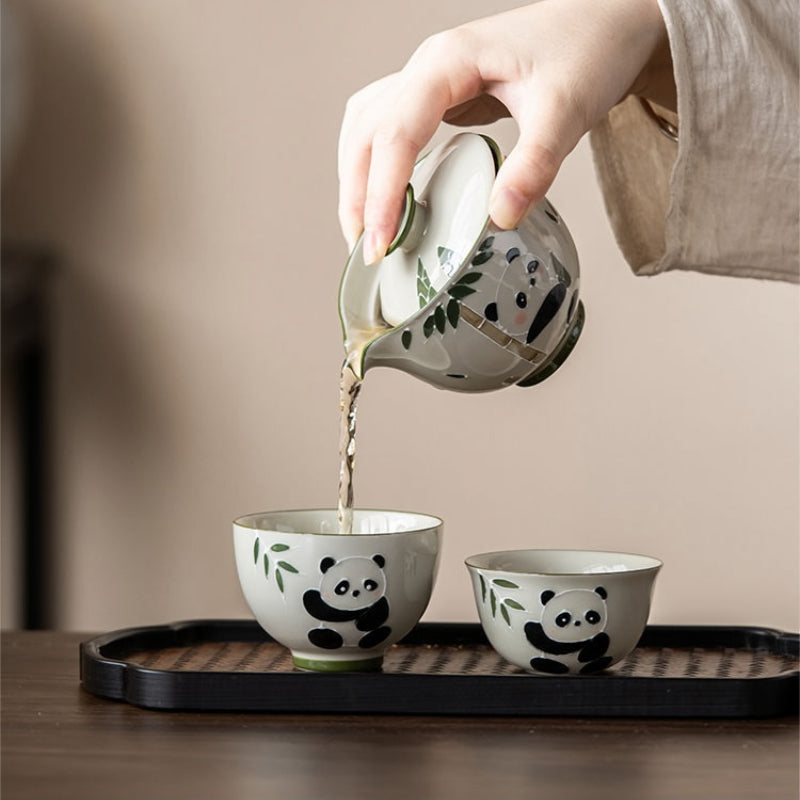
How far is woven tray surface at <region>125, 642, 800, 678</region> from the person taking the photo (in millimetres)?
733

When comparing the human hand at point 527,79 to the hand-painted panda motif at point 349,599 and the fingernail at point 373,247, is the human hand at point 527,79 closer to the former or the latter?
the fingernail at point 373,247

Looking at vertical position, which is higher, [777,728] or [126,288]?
[126,288]

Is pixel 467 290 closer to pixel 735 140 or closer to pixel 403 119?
pixel 403 119

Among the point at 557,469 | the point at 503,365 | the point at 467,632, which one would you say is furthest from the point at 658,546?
the point at 503,365

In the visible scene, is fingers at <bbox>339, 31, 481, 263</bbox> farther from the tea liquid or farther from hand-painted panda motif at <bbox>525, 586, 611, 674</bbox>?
hand-painted panda motif at <bbox>525, 586, 611, 674</bbox>

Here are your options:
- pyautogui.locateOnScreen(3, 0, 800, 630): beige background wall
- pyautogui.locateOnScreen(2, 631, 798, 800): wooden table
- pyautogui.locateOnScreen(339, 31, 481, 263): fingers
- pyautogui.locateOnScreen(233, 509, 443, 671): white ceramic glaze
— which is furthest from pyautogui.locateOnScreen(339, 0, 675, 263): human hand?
pyautogui.locateOnScreen(3, 0, 800, 630): beige background wall

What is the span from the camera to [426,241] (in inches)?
28.6

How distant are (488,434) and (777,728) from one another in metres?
1.08

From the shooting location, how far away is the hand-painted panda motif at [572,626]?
689mm

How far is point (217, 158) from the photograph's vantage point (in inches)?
68.6

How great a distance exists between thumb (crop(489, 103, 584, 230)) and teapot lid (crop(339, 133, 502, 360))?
1 cm

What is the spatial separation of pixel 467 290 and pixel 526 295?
4 cm

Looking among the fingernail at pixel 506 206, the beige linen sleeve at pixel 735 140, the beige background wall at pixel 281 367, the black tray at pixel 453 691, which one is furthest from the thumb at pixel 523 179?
the beige background wall at pixel 281 367

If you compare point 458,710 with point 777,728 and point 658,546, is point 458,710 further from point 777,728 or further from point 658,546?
point 658,546
